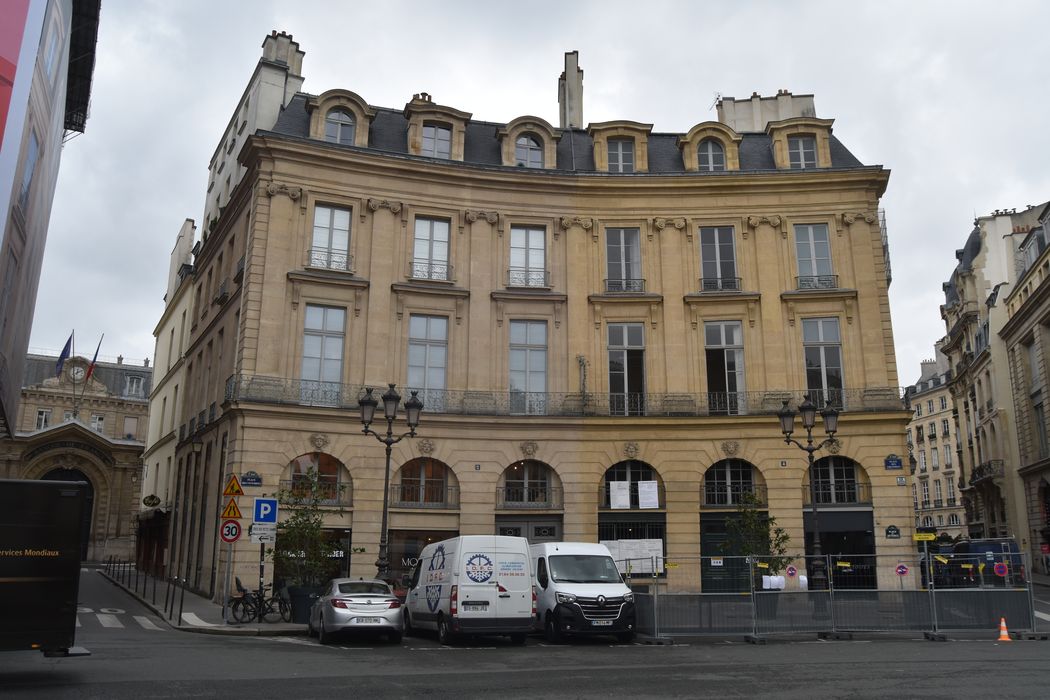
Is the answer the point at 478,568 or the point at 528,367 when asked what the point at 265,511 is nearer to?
the point at 478,568

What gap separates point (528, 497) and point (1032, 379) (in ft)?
118

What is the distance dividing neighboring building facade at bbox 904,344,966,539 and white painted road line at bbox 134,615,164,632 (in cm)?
7518

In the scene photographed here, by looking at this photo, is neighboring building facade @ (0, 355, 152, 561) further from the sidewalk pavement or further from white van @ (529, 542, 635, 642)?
white van @ (529, 542, 635, 642)

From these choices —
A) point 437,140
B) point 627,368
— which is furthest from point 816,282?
point 437,140

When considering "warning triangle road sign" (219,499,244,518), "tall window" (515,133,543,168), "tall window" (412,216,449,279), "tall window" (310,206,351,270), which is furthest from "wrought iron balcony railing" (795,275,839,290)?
"warning triangle road sign" (219,499,244,518)

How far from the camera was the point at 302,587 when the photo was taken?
21.5m

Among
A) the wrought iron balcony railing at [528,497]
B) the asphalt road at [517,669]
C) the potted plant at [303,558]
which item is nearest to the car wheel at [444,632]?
the asphalt road at [517,669]

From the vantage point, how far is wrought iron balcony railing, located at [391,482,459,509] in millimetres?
28109

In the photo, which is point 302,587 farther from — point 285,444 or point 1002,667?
point 1002,667

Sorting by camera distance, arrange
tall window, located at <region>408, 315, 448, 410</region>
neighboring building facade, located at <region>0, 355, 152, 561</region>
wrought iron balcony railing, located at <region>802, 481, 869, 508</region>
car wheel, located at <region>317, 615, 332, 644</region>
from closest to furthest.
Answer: car wheel, located at <region>317, 615, 332, 644</region> → wrought iron balcony railing, located at <region>802, 481, 869, 508</region> → tall window, located at <region>408, 315, 448, 410</region> → neighboring building facade, located at <region>0, 355, 152, 561</region>

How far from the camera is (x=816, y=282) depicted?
31.0 metres

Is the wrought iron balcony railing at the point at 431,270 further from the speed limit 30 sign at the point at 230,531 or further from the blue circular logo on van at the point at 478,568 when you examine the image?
the blue circular logo on van at the point at 478,568

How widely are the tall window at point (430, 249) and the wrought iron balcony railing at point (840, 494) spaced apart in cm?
1440

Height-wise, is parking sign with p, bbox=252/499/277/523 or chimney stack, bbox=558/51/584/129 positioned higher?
chimney stack, bbox=558/51/584/129
